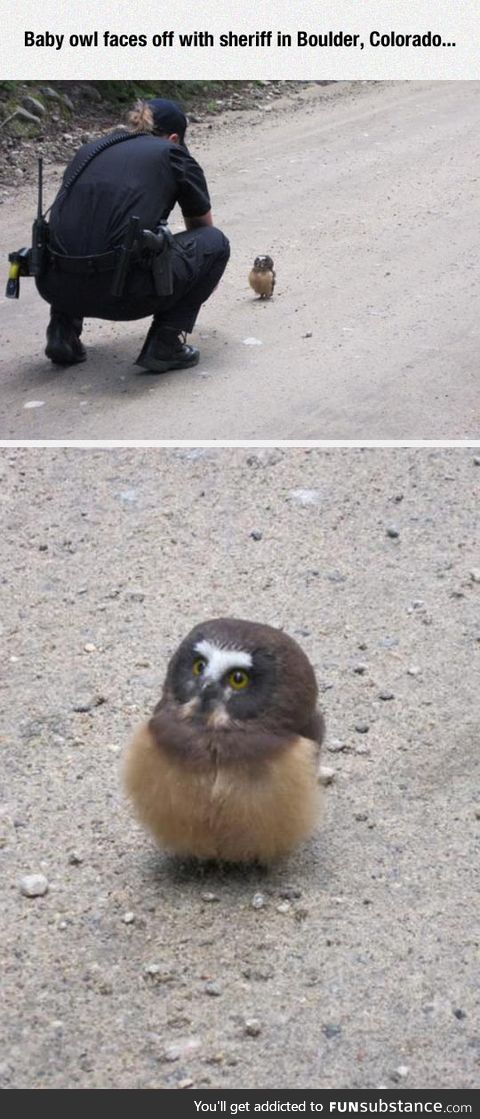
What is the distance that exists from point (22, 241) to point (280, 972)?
6.10 metres

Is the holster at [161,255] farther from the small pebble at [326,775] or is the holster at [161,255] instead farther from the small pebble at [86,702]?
the small pebble at [326,775]

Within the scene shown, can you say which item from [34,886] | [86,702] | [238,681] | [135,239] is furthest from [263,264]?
[34,886]

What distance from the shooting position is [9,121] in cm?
1105

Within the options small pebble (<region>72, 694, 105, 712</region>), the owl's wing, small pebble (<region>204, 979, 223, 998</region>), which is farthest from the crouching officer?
small pebble (<region>204, 979, 223, 998</region>)

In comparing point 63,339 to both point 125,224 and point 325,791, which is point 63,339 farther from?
point 325,791

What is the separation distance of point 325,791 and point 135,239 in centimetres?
326

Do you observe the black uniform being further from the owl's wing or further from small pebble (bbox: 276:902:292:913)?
small pebble (bbox: 276:902:292:913)

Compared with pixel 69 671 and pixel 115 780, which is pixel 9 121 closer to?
pixel 69 671

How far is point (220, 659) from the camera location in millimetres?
4266

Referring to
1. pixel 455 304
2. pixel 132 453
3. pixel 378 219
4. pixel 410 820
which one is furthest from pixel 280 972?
pixel 378 219

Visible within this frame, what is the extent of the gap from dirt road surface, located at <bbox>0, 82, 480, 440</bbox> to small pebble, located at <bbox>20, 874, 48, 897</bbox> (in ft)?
9.96

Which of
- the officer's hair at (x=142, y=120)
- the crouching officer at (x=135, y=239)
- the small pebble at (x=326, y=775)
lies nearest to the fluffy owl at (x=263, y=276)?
the crouching officer at (x=135, y=239)

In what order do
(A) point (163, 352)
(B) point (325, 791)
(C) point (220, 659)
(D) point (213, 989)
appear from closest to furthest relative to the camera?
1. (D) point (213, 989)
2. (C) point (220, 659)
3. (B) point (325, 791)
4. (A) point (163, 352)

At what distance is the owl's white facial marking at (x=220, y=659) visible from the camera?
427 cm
